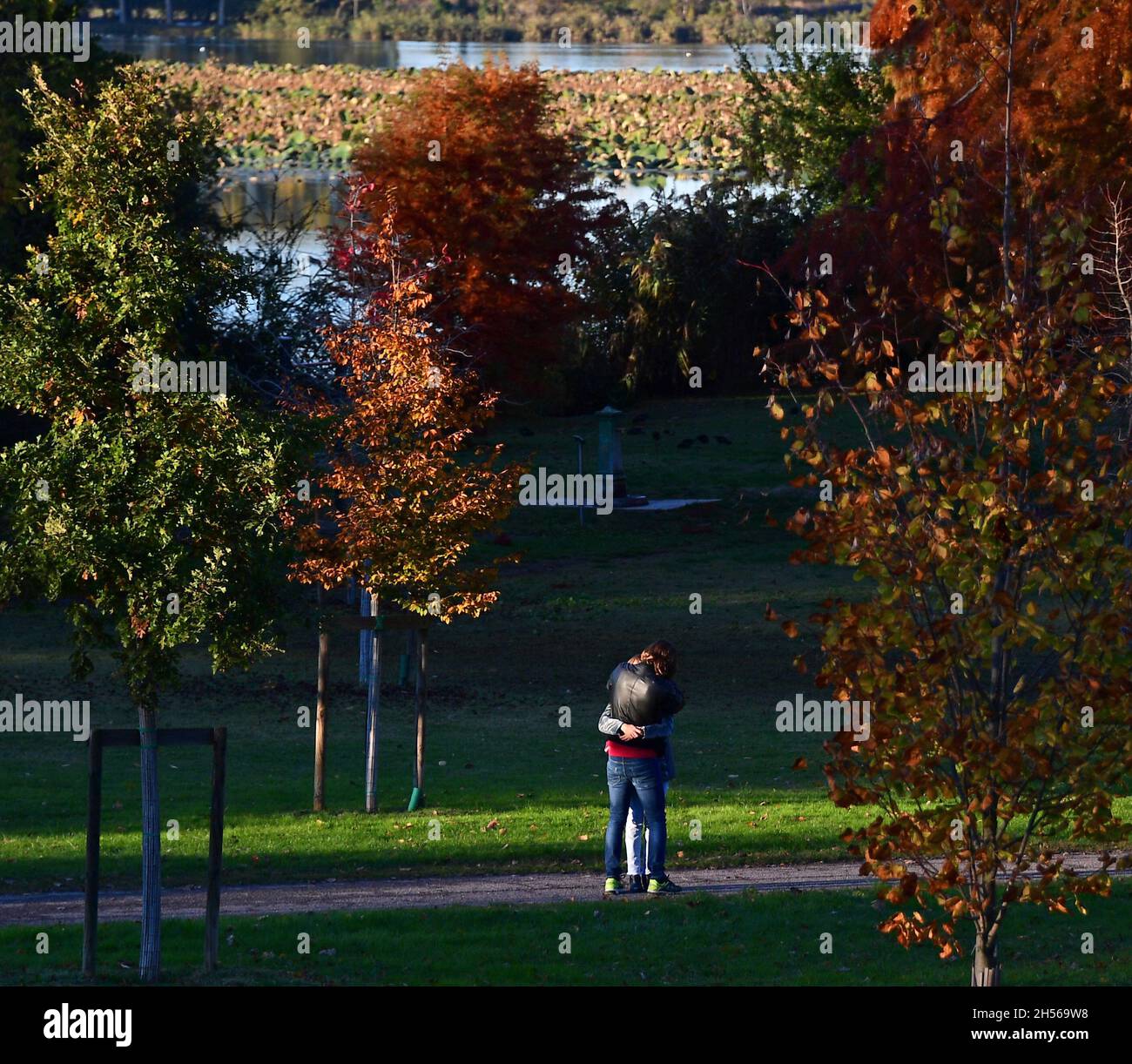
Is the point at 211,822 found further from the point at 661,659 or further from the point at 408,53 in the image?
the point at 408,53

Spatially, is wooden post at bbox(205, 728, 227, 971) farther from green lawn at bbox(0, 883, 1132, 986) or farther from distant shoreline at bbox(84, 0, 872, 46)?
distant shoreline at bbox(84, 0, 872, 46)

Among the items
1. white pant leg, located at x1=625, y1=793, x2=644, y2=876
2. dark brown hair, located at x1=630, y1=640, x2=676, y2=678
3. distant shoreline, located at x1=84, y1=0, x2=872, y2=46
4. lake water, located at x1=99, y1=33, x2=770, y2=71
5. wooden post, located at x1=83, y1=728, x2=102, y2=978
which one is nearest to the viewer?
wooden post, located at x1=83, y1=728, x2=102, y2=978

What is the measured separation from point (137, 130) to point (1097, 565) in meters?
6.26

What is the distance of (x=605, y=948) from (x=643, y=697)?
7.35 ft

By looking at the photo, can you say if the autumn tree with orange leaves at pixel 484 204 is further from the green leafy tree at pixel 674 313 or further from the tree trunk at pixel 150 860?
the tree trunk at pixel 150 860

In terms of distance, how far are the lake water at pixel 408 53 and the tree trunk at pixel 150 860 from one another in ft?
341

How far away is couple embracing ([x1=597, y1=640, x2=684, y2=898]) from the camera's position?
1354 centimetres

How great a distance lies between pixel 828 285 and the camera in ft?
136

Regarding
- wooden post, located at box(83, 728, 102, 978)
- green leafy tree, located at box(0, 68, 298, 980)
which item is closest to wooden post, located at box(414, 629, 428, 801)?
green leafy tree, located at box(0, 68, 298, 980)

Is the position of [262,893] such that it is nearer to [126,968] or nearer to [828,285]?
[126,968]

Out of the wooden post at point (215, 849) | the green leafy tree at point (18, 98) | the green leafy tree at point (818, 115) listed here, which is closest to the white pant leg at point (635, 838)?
the wooden post at point (215, 849)

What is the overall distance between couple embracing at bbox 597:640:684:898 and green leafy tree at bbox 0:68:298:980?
11.5 ft

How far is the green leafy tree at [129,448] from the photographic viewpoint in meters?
10.6

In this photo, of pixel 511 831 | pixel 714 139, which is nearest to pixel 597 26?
pixel 714 139
